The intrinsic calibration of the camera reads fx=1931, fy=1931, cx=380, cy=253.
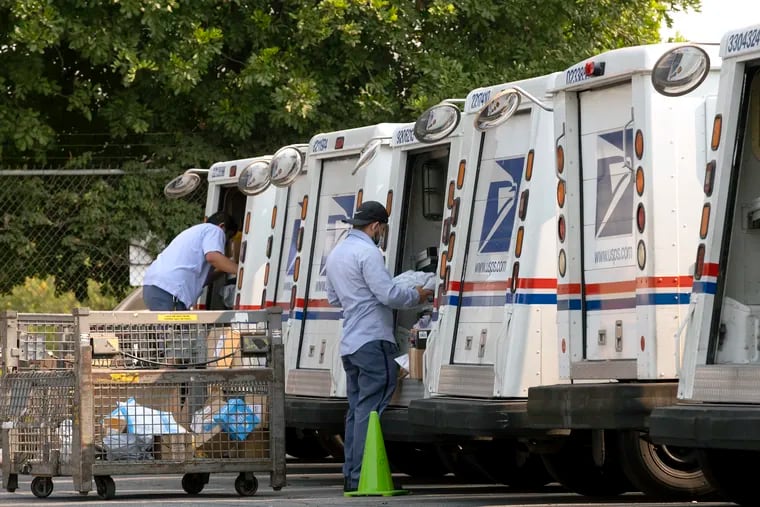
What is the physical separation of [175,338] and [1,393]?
1.33 meters

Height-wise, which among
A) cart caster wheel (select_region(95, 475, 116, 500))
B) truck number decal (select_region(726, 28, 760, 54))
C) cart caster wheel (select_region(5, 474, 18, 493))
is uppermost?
truck number decal (select_region(726, 28, 760, 54))

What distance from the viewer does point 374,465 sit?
11.6 metres

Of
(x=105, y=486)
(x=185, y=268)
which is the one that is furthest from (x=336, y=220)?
(x=105, y=486)

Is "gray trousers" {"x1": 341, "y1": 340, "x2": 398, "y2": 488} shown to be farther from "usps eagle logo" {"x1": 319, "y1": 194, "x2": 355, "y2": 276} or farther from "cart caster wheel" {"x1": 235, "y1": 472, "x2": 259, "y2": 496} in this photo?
"usps eagle logo" {"x1": 319, "y1": 194, "x2": 355, "y2": 276}

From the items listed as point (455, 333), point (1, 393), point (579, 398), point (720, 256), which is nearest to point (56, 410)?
point (1, 393)

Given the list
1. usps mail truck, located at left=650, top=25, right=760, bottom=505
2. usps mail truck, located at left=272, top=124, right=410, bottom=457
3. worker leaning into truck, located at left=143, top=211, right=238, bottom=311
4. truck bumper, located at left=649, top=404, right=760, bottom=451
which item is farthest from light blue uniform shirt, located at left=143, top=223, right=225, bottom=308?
truck bumper, located at left=649, top=404, right=760, bottom=451

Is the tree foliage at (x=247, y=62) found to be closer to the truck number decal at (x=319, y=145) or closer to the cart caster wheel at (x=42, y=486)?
the truck number decal at (x=319, y=145)

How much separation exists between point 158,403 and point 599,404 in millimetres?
3021

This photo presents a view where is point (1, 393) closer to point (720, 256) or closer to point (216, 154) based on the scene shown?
point (720, 256)

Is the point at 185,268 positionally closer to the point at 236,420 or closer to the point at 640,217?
the point at 236,420

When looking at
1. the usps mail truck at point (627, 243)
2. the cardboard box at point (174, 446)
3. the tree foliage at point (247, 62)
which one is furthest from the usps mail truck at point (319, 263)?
the tree foliage at point (247, 62)

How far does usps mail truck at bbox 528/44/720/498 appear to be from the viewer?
9.80 meters

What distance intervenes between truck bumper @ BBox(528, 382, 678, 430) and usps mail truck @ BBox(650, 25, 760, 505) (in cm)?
47

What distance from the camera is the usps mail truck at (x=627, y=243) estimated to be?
980 cm
